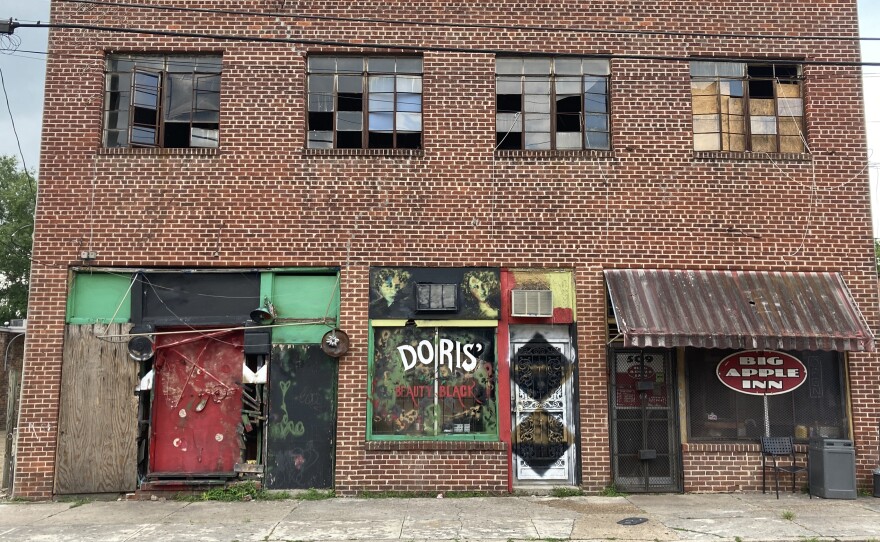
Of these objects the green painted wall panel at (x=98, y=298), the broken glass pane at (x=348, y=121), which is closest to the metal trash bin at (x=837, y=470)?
the broken glass pane at (x=348, y=121)

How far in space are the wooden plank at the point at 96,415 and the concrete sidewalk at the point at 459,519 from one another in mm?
479

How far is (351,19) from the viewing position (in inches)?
429

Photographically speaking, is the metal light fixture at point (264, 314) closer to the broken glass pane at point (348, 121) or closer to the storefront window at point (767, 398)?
the broken glass pane at point (348, 121)

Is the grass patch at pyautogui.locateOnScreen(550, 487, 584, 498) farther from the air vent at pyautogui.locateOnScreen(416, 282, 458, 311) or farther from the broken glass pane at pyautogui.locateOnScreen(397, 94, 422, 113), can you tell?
the broken glass pane at pyautogui.locateOnScreen(397, 94, 422, 113)

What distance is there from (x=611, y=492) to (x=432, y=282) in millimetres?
4110

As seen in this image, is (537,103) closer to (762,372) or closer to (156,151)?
(762,372)

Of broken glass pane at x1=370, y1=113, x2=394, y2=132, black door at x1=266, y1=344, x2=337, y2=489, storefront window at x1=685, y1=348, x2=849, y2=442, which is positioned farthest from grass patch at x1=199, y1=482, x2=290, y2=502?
storefront window at x1=685, y1=348, x2=849, y2=442

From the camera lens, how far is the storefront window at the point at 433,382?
10.4 meters

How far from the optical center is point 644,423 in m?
10.4

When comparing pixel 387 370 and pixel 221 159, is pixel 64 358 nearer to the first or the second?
pixel 221 159

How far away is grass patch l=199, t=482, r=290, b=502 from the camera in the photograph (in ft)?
32.9

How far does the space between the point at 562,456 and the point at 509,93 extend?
19.0 ft

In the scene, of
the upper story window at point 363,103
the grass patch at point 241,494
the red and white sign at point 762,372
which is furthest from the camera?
the upper story window at point 363,103

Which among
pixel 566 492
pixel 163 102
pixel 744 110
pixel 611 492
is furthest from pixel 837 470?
pixel 163 102
